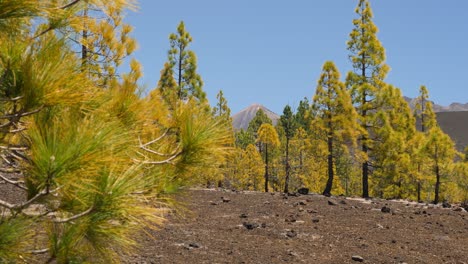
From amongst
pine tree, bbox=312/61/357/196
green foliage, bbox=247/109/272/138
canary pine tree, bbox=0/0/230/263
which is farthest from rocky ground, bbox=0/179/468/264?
green foliage, bbox=247/109/272/138

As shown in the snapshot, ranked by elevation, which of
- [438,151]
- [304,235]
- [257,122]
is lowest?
[304,235]

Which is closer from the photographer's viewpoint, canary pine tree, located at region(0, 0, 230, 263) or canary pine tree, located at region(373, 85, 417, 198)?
canary pine tree, located at region(0, 0, 230, 263)

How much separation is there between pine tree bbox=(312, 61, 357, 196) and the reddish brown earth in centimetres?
932

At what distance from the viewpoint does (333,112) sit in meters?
23.5

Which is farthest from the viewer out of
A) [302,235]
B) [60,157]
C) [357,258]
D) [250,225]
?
[250,225]

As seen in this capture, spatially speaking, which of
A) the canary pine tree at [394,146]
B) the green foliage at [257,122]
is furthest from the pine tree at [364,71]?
the green foliage at [257,122]

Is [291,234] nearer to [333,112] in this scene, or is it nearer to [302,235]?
[302,235]

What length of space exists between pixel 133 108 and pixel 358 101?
70.6ft

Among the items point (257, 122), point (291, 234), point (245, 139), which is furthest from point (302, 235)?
point (257, 122)

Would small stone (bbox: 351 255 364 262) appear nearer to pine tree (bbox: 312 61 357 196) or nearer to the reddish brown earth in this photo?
the reddish brown earth

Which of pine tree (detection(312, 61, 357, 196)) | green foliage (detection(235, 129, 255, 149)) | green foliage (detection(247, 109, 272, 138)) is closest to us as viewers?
pine tree (detection(312, 61, 357, 196))

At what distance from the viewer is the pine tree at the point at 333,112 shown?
22908 millimetres

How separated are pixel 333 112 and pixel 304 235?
15000 millimetres

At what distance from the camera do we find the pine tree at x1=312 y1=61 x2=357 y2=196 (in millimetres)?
22908
